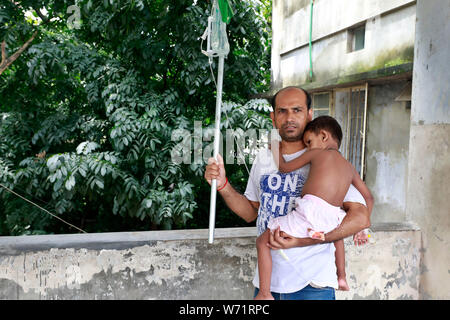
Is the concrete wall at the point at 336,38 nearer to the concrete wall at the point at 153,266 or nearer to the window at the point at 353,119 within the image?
the window at the point at 353,119

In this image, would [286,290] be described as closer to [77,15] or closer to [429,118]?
[429,118]

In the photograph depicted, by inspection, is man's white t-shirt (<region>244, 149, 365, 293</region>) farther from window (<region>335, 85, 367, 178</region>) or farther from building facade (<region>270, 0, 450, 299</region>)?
window (<region>335, 85, 367, 178</region>)

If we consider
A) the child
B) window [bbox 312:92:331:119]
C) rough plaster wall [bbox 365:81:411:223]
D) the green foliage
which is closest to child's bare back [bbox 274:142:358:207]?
the child

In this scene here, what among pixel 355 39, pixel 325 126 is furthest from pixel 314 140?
pixel 355 39

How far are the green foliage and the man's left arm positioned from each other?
237cm

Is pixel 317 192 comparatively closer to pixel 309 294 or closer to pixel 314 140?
pixel 314 140

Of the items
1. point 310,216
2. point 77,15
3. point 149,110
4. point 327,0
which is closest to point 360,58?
point 327,0

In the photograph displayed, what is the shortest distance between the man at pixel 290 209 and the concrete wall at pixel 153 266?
541 millimetres

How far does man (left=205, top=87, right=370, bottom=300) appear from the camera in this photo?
1494mm

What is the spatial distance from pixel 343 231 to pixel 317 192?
8.3 inches

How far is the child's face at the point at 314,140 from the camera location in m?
1.56

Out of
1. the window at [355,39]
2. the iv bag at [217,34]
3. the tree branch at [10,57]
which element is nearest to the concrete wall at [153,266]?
the iv bag at [217,34]

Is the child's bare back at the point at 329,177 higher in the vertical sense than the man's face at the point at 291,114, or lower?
lower

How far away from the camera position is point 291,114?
1635 mm
